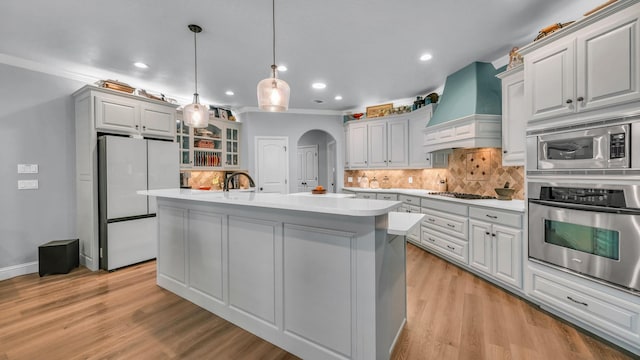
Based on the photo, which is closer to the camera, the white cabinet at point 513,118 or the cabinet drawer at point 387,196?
the white cabinet at point 513,118

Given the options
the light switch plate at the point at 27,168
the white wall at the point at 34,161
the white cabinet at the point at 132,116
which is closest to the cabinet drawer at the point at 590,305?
the white cabinet at the point at 132,116

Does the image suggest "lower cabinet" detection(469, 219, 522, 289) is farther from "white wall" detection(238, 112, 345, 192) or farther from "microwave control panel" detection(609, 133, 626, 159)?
"white wall" detection(238, 112, 345, 192)

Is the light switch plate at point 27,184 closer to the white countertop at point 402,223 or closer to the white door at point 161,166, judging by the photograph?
the white door at point 161,166

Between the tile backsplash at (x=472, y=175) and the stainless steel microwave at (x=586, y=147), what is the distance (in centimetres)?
107

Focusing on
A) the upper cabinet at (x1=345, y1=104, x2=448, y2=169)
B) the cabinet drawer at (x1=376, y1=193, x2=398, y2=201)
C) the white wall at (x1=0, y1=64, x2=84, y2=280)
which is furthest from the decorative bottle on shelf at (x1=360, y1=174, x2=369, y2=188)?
the white wall at (x1=0, y1=64, x2=84, y2=280)

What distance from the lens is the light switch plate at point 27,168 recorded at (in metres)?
3.25

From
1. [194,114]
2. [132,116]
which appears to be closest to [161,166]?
[132,116]

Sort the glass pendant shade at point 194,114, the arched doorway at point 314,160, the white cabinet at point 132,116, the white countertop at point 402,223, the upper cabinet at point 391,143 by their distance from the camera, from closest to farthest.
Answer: the white countertop at point 402,223 < the glass pendant shade at point 194,114 < the white cabinet at point 132,116 < the upper cabinet at point 391,143 < the arched doorway at point 314,160

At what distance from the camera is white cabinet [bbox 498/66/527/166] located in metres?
2.80

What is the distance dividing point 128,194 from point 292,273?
3012mm

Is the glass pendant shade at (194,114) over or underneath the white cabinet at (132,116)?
underneath

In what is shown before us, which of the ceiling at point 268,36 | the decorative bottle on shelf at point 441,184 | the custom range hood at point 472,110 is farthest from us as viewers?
the decorative bottle on shelf at point 441,184

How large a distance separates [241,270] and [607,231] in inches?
107

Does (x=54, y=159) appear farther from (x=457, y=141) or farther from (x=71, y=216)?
(x=457, y=141)
